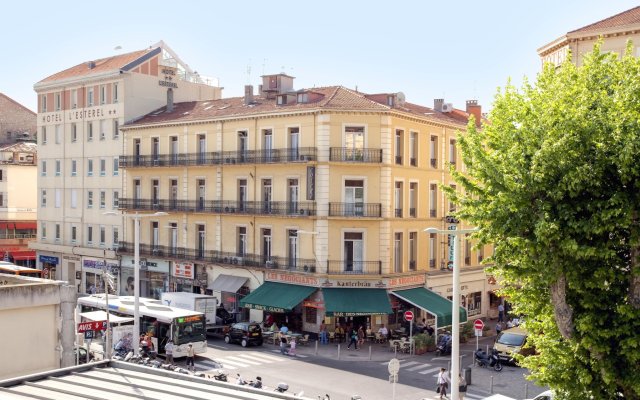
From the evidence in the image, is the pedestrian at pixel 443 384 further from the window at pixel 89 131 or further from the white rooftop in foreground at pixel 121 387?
the window at pixel 89 131

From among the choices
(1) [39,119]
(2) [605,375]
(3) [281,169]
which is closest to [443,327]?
(3) [281,169]

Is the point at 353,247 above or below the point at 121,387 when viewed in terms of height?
above

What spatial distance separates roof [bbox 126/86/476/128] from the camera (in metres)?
44.2

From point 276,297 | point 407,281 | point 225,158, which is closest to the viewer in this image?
point 276,297

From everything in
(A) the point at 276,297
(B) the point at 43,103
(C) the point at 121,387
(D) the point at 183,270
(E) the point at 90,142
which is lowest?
(A) the point at 276,297

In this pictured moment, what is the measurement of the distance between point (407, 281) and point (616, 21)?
1947 cm

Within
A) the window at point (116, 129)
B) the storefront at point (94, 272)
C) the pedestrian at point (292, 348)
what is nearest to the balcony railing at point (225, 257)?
the storefront at point (94, 272)

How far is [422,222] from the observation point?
47.6 meters

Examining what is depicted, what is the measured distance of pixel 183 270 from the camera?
5234 cm

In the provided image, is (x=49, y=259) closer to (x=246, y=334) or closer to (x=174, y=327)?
(x=246, y=334)

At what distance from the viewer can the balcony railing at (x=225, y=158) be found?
44.9 meters

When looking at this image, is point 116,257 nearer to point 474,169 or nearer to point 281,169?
point 281,169

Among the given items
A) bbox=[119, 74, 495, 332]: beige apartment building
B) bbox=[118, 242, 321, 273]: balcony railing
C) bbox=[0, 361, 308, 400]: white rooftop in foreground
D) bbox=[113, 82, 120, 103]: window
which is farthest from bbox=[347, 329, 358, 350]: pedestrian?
bbox=[113, 82, 120, 103]: window

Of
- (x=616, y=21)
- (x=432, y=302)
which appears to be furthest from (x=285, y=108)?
(x=616, y=21)
